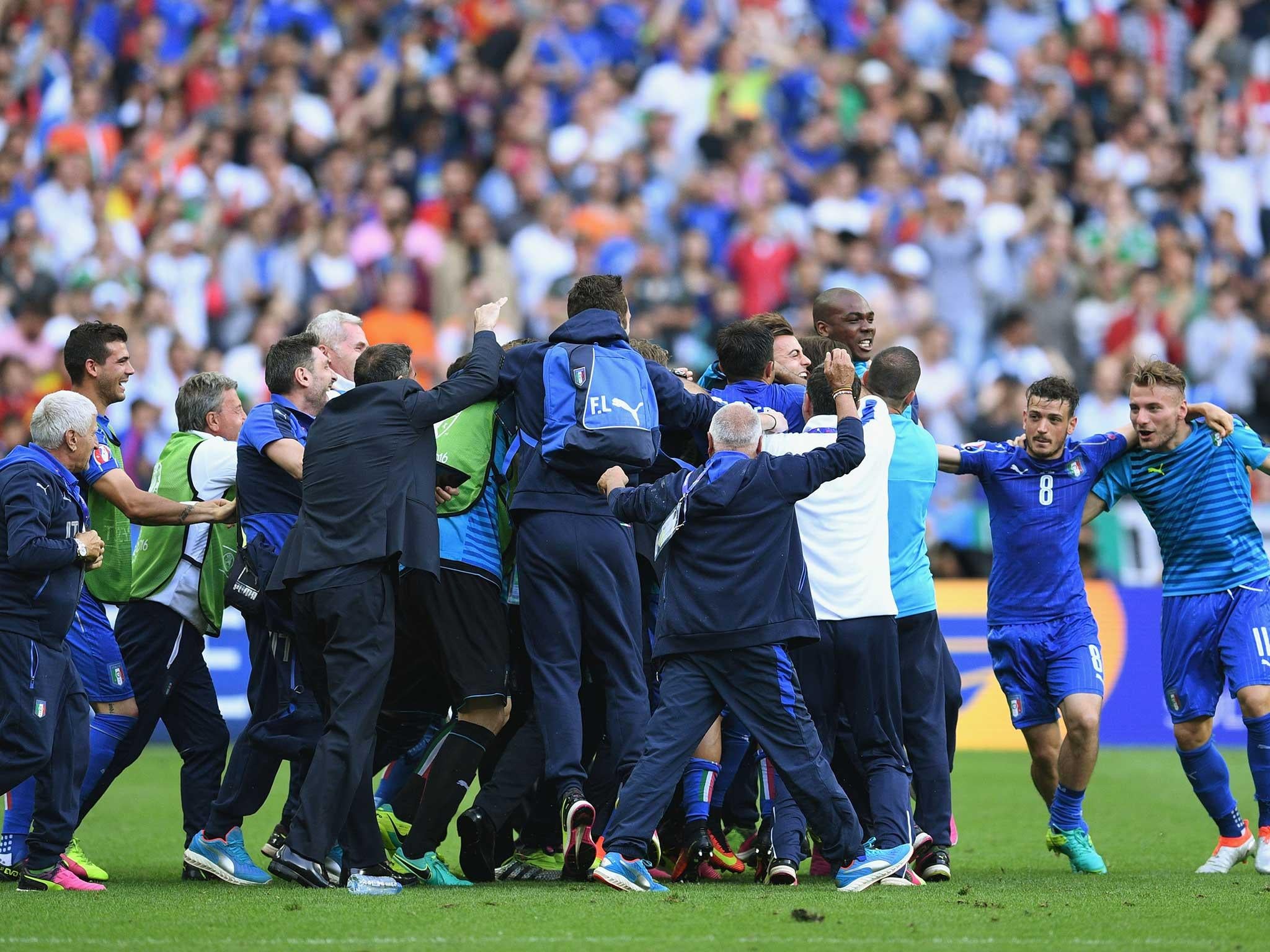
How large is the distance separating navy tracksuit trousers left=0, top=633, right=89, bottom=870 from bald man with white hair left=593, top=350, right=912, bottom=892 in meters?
2.42

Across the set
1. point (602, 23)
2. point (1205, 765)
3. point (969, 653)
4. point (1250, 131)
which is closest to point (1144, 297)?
point (1250, 131)

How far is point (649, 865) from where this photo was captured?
8086 mm

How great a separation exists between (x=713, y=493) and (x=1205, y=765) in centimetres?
309

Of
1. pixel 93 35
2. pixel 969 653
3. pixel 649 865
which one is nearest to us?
pixel 649 865

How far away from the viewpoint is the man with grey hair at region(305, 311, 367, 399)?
850 centimetres

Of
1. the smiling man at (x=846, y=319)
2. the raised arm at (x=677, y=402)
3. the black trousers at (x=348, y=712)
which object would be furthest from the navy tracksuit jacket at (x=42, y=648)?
the smiling man at (x=846, y=319)

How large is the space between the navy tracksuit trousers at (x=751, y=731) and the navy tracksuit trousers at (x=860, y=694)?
14.7 inches

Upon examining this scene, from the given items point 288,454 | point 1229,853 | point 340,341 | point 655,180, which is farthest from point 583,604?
point 655,180

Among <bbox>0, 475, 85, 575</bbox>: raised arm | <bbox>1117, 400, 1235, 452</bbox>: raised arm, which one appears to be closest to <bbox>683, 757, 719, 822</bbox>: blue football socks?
<bbox>1117, 400, 1235, 452</bbox>: raised arm

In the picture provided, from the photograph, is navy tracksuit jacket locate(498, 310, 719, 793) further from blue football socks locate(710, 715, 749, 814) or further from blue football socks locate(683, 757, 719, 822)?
blue football socks locate(710, 715, 749, 814)

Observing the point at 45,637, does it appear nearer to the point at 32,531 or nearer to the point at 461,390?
the point at 32,531

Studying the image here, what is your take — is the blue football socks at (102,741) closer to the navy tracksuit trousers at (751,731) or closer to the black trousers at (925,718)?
the navy tracksuit trousers at (751,731)

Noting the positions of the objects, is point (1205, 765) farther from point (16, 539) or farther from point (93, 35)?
point (93, 35)

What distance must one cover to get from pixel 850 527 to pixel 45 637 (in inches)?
143
